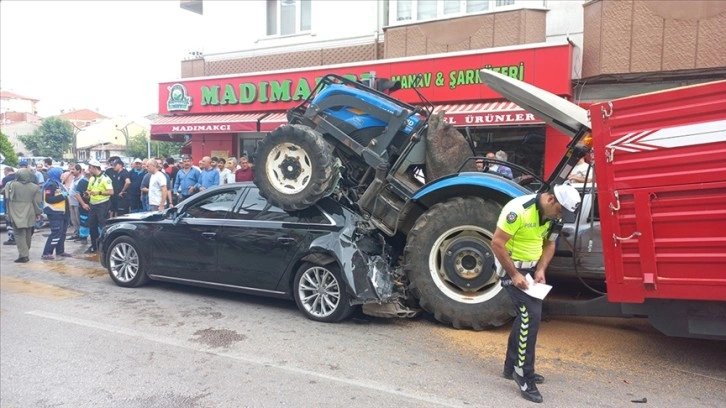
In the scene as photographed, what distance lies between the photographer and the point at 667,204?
3.98 metres

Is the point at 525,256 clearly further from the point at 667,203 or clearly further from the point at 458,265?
the point at 458,265

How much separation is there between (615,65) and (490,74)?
5990 mm

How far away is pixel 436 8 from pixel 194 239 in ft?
27.6

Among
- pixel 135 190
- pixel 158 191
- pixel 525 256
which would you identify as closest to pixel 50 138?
pixel 135 190

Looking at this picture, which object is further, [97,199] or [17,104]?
[17,104]

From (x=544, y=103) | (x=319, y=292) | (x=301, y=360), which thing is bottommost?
(x=301, y=360)

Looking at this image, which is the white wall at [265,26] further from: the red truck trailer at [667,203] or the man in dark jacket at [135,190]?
the red truck trailer at [667,203]

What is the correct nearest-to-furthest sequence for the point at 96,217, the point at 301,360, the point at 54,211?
the point at 301,360 → the point at 54,211 → the point at 96,217

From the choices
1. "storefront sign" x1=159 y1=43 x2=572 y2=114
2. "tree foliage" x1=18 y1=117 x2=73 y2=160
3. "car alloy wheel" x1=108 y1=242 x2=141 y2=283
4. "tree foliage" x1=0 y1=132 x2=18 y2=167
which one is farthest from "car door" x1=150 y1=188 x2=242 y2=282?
"tree foliage" x1=18 y1=117 x2=73 y2=160

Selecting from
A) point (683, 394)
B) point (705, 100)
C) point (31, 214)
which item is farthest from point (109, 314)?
point (705, 100)

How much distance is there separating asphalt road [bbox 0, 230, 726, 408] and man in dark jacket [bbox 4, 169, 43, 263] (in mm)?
3283

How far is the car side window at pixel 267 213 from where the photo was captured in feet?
18.7

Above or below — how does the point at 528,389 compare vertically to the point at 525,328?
below

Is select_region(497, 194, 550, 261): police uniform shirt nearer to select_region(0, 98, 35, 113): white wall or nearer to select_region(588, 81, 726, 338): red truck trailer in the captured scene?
select_region(588, 81, 726, 338): red truck trailer
